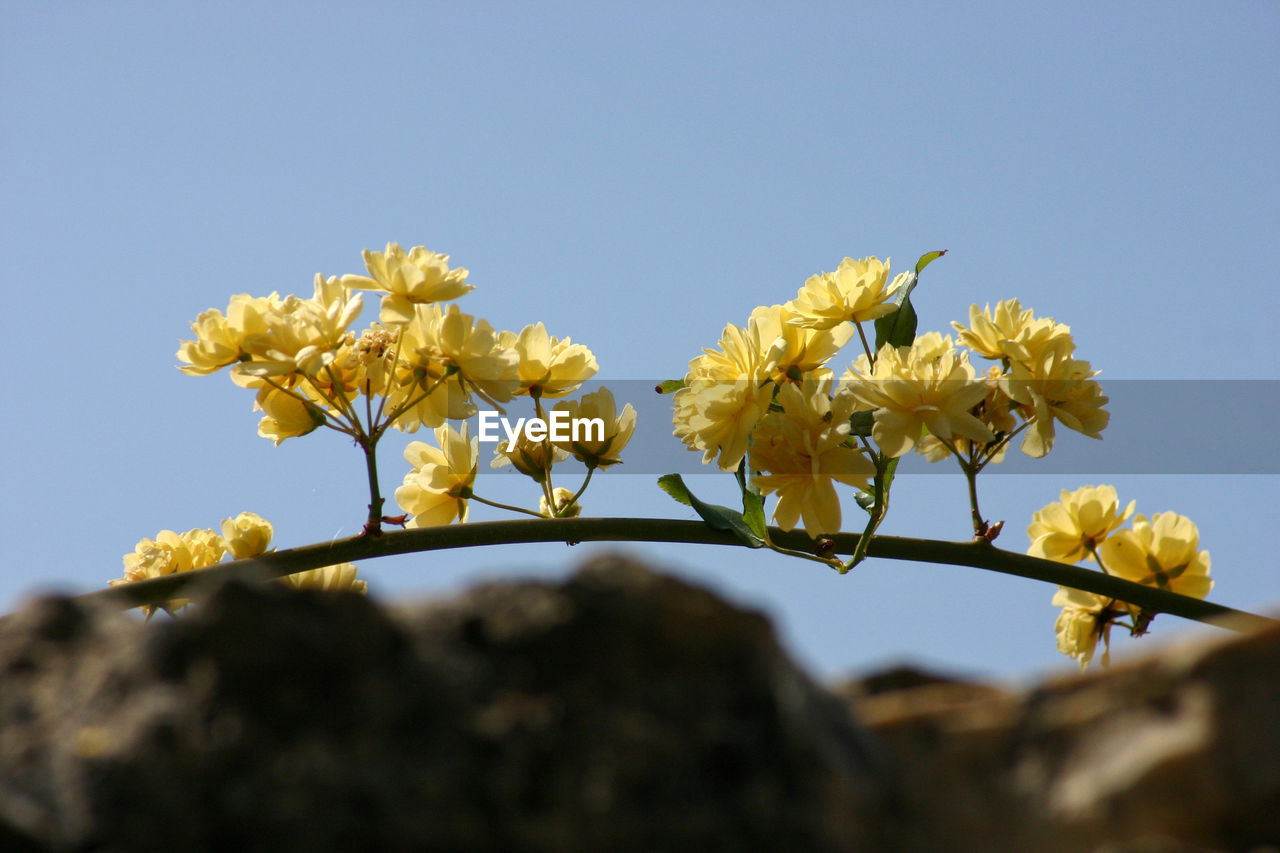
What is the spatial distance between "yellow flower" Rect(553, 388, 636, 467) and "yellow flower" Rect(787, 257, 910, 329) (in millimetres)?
308

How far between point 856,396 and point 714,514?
0.82 ft

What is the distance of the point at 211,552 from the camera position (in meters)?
1.75

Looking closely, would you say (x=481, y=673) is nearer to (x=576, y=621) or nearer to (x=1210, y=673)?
(x=576, y=621)

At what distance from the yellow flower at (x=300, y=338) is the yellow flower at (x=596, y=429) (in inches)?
15.8

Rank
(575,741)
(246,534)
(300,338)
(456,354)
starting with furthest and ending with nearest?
(246,534), (456,354), (300,338), (575,741)

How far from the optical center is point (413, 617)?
17.0 inches

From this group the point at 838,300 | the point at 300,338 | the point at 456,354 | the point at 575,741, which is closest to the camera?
the point at 575,741

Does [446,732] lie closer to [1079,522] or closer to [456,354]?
[456,354]

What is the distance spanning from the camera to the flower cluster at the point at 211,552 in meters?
1.65

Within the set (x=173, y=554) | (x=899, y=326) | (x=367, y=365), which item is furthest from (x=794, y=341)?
(x=173, y=554)

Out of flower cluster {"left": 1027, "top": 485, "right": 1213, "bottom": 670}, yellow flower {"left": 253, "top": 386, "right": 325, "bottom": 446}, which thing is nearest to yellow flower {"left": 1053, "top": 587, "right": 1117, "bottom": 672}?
flower cluster {"left": 1027, "top": 485, "right": 1213, "bottom": 670}

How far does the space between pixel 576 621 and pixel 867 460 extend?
3.66ft

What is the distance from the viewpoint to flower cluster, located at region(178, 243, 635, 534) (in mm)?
1359

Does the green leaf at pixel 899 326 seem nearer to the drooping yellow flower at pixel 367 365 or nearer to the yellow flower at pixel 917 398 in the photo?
the yellow flower at pixel 917 398
